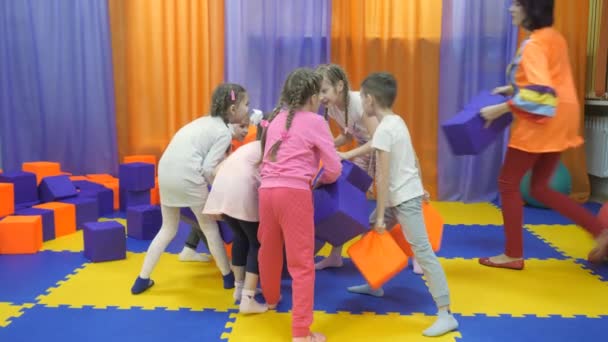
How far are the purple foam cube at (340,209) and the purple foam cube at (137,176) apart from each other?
2.39 m

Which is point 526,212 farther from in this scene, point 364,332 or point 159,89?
point 159,89

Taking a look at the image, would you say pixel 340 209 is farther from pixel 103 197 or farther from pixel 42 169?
pixel 42 169

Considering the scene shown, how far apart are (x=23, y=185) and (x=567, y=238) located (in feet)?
13.4

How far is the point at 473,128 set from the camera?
338 centimetres

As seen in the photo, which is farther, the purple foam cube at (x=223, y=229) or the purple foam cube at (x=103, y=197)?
the purple foam cube at (x=103, y=197)

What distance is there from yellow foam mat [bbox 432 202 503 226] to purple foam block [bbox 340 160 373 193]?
6.37ft

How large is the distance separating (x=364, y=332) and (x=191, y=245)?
149 centimetres

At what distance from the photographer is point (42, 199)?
479 cm

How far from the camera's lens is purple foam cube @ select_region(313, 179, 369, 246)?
9.35 ft

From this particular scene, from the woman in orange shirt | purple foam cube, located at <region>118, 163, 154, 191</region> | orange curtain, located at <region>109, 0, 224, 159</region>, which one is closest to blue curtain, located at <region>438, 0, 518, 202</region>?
the woman in orange shirt

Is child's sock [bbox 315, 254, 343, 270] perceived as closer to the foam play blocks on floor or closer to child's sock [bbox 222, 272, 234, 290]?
child's sock [bbox 222, 272, 234, 290]

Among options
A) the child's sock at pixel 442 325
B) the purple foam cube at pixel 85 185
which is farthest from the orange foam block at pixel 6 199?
the child's sock at pixel 442 325

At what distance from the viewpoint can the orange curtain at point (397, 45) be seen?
5523 mm

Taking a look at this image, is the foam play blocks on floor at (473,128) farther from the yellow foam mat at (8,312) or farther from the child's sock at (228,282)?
the yellow foam mat at (8,312)
